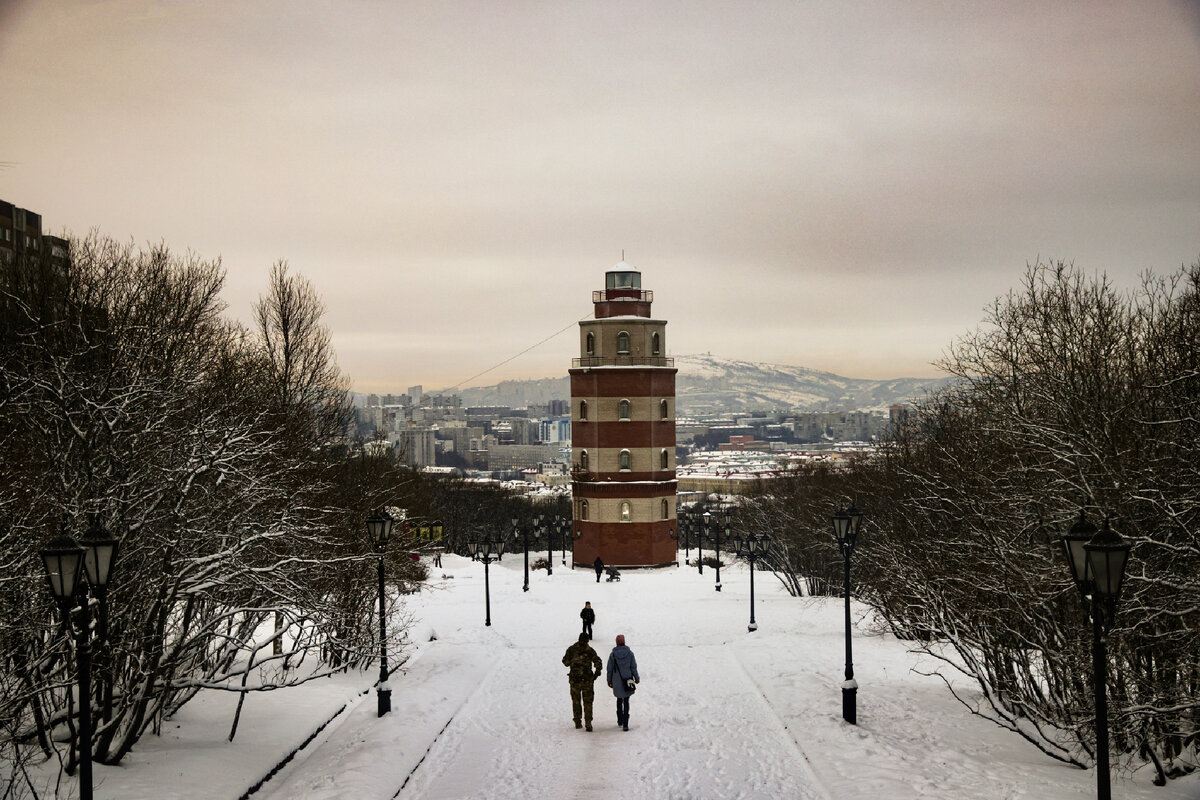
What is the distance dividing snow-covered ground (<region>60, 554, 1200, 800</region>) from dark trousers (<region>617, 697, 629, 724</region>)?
0.92 ft

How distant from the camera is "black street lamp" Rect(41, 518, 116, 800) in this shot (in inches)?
370

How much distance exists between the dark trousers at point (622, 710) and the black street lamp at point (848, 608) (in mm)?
3598

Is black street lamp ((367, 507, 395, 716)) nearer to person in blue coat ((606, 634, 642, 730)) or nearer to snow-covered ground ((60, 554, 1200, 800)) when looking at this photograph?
snow-covered ground ((60, 554, 1200, 800))

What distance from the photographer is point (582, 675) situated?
16.7 meters

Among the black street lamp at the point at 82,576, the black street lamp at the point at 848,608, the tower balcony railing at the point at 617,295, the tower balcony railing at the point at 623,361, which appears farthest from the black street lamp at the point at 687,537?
the black street lamp at the point at 82,576

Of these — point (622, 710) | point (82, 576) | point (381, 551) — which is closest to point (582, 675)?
point (622, 710)

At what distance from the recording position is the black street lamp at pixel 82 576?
9.39m

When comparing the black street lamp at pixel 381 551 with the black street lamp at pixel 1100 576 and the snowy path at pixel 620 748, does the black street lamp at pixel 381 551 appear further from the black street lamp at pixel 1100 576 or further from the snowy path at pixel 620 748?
the black street lamp at pixel 1100 576

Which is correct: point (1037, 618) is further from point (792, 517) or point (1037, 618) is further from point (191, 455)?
point (792, 517)

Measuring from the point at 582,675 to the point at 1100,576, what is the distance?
9.22m

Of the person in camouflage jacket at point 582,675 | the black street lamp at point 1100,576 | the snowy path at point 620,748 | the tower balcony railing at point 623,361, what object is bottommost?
the snowy path at point 620,748

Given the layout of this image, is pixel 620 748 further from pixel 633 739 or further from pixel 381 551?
pixel 381 551

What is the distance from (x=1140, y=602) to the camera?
1261 cm

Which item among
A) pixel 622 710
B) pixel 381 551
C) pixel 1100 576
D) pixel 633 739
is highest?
pixel 1100 576
